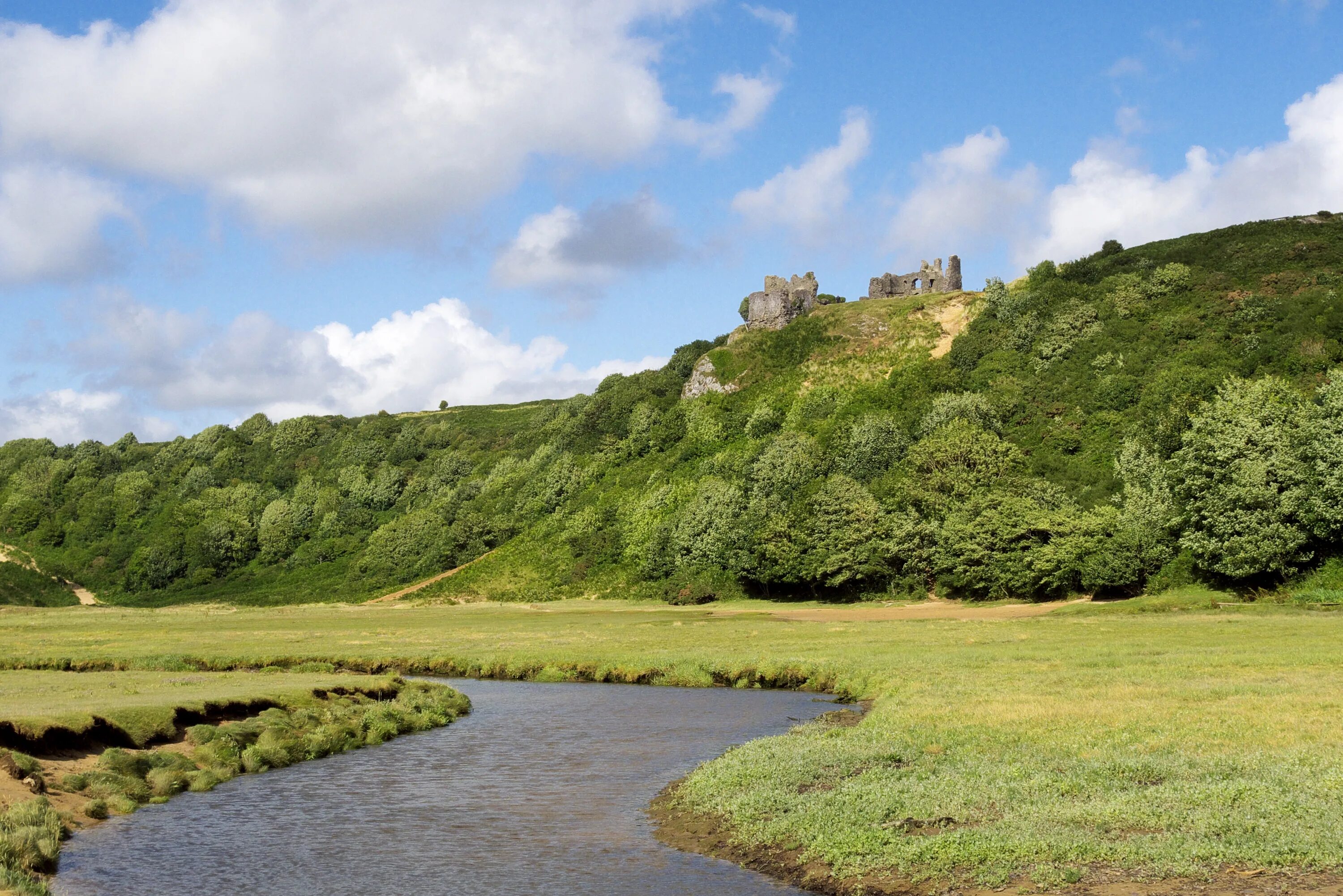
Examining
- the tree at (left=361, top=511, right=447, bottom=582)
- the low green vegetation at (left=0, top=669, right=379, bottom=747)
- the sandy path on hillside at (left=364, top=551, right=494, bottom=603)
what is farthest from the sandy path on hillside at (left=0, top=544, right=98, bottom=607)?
the low green vegetation at (left=0, top=669, right=379, bottom=747)

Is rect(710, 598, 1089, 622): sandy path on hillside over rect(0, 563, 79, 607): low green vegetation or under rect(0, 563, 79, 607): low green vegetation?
under

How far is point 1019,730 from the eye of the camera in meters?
27.9

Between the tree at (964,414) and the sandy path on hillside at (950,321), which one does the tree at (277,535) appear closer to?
the tree at (964,414)

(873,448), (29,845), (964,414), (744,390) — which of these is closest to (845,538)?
(873,448)

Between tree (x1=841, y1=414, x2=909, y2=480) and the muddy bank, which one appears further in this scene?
tree (x1=841, y1=414, x2=909, y2=480)

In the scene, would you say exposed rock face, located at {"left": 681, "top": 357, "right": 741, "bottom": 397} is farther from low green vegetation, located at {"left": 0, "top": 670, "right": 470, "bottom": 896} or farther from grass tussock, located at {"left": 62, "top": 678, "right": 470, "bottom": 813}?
grass tussock, located at {"left": 62, "top": 678, "right": 470, "bottom": 813}

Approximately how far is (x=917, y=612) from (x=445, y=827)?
6678 cm

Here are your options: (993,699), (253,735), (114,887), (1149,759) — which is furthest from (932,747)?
(253,735)

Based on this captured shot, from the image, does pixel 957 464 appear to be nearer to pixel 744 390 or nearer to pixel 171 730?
pixel 744 390

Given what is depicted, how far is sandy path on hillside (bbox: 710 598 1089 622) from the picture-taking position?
7731 centimetres

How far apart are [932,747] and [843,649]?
29.3m

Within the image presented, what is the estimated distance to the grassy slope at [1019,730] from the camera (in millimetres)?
17812

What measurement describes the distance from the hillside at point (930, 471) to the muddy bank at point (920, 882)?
62567mm

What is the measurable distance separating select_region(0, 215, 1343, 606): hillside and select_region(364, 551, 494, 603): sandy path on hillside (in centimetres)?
289
